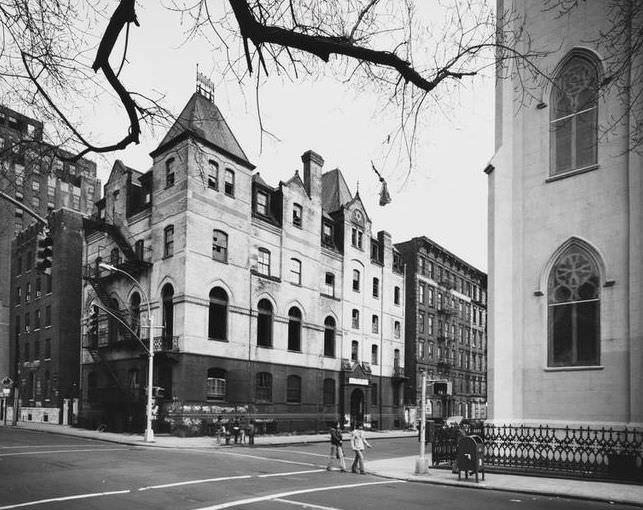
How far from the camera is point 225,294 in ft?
128

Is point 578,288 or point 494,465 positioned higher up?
point 578,288

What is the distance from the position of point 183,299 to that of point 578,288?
23.2 metres

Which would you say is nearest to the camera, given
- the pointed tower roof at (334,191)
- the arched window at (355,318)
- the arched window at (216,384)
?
the arched window at (216,384)

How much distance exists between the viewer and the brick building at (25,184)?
887cm

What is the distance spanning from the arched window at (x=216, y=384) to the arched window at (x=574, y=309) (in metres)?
23.1

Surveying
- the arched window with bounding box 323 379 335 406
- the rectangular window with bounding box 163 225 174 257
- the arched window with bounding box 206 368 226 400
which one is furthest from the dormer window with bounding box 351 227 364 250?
the arched window with bounding box 206 368 226 400

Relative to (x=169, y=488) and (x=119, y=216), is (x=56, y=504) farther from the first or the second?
(x=119, y=216)

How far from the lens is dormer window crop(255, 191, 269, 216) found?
43.0 meters

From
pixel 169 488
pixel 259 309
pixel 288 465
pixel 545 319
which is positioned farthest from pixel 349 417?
pixel 169 488

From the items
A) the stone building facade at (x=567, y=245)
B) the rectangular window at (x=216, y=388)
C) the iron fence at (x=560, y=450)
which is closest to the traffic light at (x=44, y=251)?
the iron fence at (x=560, y=450)

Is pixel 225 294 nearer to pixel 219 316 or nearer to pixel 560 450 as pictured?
pixel 219 316

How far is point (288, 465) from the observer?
71.5 feet

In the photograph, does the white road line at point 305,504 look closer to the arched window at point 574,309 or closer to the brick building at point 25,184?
the brick building at point 25,184

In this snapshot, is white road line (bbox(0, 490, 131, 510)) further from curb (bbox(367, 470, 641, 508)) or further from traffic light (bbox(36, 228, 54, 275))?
curb (bbox(367, 470, 641, 508))
